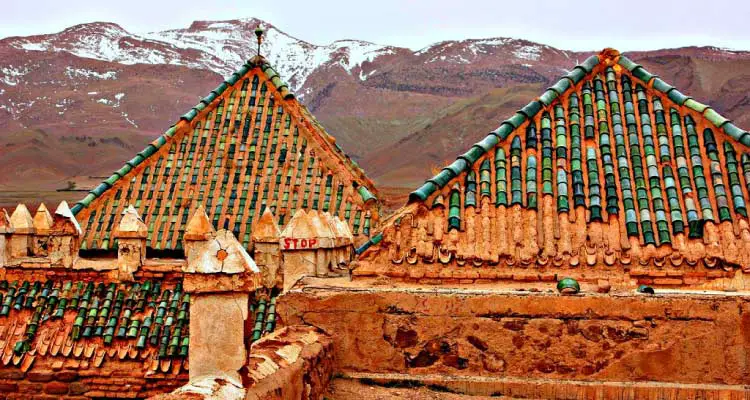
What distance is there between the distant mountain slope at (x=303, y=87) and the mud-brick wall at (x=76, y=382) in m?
48.9

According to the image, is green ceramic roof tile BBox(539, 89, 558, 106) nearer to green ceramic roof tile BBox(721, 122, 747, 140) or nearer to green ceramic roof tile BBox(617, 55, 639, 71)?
green ceramic roof tile BBox(617, 55, 639, 71)

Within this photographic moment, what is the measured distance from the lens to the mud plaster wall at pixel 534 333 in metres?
6.91

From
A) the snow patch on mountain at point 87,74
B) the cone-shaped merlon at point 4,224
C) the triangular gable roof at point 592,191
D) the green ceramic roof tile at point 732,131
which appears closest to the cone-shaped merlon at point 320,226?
the triangular gable roof at point 592,191

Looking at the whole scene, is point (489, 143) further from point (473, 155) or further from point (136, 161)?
point (136, 161)

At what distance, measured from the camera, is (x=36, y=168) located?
208 feet

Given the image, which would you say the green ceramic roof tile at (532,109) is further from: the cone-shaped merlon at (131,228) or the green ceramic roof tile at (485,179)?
the cone-shaped merlon at (131,228)

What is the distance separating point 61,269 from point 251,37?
120546mm

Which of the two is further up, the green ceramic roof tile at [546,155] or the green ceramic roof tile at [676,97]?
the green ceramic roof tile at [676,97]

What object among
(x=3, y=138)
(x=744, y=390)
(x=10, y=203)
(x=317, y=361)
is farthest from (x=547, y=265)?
(x=3, y=138)

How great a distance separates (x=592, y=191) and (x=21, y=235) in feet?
25.3

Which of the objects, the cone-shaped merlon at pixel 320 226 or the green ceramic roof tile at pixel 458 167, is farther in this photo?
the green ceramic roof tile at pixel 458 167

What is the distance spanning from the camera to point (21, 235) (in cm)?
1244

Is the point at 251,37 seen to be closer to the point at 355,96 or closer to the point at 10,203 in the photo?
the point at 355,96

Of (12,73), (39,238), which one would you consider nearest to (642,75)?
(39,238)
